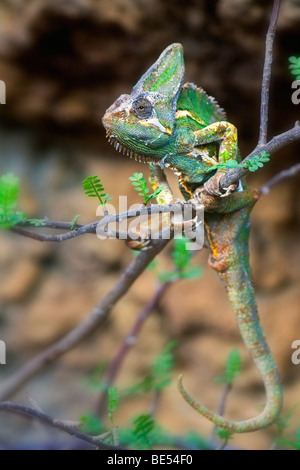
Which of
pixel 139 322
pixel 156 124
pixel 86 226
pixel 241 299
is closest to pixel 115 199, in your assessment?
pixel 139 322

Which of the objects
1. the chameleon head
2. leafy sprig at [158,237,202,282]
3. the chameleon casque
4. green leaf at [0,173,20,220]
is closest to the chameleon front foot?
the chameleon casque

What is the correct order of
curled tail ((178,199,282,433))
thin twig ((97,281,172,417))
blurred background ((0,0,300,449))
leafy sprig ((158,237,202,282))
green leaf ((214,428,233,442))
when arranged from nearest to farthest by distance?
curled tail ((178,199,282,433)) < green leaf ((214,428,233,442)) < leafy sprig ((158,237,202,282)) < thin twig ((97,281,172,417)) < blurred background ((0,0,300,449))

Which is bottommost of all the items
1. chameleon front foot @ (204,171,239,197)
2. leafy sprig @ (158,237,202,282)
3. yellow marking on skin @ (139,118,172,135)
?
leafy sprig @ (158,237,202,282)

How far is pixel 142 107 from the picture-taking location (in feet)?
3.56

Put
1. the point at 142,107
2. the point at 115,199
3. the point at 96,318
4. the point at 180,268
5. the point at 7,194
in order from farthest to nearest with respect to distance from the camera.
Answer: the point at 115,199 < the point at 180,268 < the point at 96,318 < the point at 142,107 < the point at 7,194

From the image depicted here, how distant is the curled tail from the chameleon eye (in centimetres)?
31

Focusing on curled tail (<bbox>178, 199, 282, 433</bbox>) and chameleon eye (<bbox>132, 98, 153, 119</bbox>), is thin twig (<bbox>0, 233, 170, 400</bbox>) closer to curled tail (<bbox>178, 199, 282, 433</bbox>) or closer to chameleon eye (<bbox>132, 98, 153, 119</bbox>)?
curled tail (<bbox>178, 199, 282, 433</bbox>)

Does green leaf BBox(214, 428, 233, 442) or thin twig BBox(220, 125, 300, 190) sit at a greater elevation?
thin twig BBox(220, 125, 300, 190)

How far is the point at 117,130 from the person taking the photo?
1.08 metres

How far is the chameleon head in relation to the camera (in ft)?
3.54

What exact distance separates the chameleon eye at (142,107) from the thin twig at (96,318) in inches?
13.3

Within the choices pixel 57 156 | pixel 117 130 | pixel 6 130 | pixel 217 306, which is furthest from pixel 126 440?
pixel 6 130

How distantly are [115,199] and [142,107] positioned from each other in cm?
159

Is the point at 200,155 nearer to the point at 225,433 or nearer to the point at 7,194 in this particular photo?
the point at 7,194
